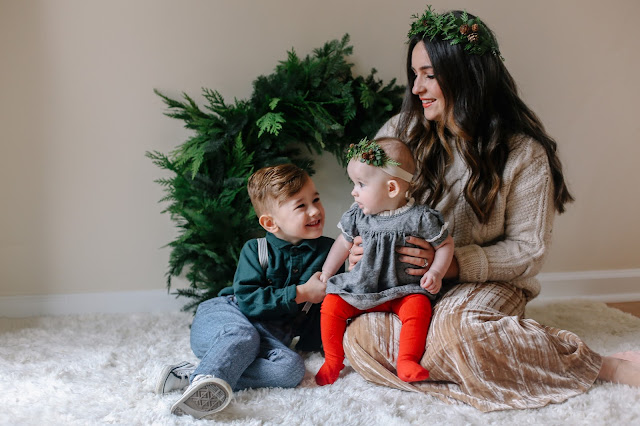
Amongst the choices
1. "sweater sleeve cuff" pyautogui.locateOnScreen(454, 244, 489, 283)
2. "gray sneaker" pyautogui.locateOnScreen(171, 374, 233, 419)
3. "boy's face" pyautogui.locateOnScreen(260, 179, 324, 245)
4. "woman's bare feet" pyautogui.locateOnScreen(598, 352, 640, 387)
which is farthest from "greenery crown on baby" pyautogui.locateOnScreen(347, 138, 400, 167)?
"woman's bare feet" pyautogui.locateOnScreen(598, 352, 640, 387)

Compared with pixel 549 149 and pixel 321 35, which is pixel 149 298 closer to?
pixel 321 35

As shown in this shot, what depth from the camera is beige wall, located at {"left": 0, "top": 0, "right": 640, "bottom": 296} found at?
2.50 metres

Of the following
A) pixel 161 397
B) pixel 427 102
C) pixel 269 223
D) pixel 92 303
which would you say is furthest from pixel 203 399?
pixel 92 303

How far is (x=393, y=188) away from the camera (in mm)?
1764

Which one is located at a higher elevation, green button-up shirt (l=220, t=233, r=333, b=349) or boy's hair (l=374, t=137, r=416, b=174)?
boy's hair (l=374, t=137, r=416, b=174)

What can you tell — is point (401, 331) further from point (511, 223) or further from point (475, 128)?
point (475, 128)

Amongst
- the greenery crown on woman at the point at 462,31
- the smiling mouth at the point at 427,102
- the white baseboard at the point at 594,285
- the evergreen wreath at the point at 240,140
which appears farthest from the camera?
the white baseboard at the point at 594,285

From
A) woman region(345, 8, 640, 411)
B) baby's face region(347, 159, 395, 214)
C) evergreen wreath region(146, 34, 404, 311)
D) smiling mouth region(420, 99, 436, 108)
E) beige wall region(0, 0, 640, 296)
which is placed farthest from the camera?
beige wall region(0, 0, 640, 296)

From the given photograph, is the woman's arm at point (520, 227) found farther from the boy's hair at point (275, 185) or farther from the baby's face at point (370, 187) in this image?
the boy's hair at point (275, 185)

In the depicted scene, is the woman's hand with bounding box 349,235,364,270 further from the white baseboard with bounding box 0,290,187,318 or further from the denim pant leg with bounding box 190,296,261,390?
the white baseboard with bounding box 0,290,187,318

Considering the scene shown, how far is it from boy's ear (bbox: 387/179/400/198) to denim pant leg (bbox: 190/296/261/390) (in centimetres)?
61

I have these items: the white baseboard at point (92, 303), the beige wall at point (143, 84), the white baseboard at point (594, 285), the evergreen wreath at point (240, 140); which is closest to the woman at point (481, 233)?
the evergreen wreath at point (240, 140)

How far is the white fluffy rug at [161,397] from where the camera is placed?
61.7 inches

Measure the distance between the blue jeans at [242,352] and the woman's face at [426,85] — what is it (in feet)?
2.97
